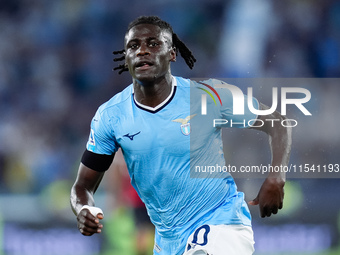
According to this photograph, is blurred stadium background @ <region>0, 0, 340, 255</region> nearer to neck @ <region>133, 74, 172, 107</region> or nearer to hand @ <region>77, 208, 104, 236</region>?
neck @ <region>133, 74, 172, 107</region>

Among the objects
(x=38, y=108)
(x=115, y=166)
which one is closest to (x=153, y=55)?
(x=115, y=166)

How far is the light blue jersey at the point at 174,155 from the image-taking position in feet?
Answer: 13.1

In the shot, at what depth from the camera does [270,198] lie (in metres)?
3.78

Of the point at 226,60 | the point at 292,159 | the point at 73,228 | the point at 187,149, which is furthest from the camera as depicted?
the point at 226,60

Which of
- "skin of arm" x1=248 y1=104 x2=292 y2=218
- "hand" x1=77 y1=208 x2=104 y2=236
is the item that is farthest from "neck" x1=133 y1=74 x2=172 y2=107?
"hand" x1=77 y1=208 x2=104 y2=236

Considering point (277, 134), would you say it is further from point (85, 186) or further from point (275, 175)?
point (85, 186)

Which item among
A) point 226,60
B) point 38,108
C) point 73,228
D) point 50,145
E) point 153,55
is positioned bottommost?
point 73,228

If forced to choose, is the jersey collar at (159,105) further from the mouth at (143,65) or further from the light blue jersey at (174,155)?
the mouth at (143,65)

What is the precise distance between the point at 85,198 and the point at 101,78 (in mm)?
5059

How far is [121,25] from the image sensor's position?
30.5 ft

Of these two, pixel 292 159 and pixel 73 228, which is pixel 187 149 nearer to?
pixel 73 228

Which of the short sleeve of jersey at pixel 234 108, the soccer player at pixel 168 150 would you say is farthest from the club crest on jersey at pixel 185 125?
the short sleeve of jersey at pixel 234 108

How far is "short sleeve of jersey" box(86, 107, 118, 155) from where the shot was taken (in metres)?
4.16

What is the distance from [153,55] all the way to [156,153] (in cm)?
70
